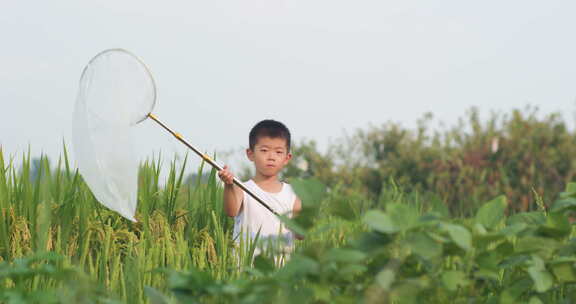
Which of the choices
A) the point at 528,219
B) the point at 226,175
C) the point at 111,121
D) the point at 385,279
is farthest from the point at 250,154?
the point at 385,279

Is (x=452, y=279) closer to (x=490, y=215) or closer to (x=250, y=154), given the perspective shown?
(x=490, y=215)

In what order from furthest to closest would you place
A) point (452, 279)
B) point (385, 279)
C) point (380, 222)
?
point (452, 279), point (380, 222), point (385, 279)

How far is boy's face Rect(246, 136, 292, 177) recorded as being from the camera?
4445mm

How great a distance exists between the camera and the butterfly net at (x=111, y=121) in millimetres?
3764

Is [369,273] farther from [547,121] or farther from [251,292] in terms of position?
[547,121]

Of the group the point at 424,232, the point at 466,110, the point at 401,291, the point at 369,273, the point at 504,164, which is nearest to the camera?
the point at 401,291

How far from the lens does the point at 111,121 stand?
12.8 ft

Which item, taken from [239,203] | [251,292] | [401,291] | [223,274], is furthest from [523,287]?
[239,203]

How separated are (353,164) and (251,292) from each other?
9.65m

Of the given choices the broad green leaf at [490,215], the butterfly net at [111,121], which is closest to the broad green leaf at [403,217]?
the broad green leaf at [490,215]

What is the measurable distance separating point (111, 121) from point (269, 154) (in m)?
1.08

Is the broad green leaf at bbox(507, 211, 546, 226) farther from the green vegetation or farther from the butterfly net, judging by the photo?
the butterfly net

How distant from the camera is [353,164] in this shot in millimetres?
11445

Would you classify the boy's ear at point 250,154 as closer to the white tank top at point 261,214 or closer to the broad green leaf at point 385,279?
the white tank top at point 261,214
